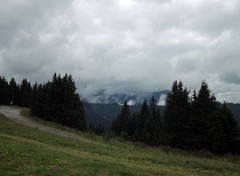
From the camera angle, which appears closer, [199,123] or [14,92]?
[199,123]

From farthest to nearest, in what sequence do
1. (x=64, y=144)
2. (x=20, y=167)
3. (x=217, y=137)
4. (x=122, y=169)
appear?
(x=217, y=137), (x=64, y=144), (x=122, y=169), (x=20, y=167)

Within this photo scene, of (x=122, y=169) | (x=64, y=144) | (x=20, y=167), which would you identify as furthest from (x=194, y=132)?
(x=20, y=167)

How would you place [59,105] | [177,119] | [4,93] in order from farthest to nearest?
[4,93]
[59,105]
[177,119]

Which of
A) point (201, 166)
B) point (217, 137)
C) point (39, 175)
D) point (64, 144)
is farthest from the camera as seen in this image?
point (217, 137)

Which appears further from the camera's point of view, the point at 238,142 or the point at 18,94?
the point at 18,94

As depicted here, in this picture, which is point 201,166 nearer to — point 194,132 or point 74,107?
point 194,132

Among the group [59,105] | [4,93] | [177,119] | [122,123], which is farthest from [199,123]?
[4,93]

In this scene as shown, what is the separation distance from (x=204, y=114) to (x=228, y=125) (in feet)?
14.5

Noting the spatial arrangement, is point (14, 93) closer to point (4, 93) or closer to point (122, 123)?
point (4, 93)

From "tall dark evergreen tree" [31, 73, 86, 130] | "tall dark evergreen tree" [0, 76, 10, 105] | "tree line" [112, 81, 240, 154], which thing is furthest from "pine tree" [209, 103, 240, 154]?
"tall dark evergreen tree" [0, 76, 10, 105]

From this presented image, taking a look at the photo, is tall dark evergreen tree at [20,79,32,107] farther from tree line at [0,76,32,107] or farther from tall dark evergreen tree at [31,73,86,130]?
tall dark evergreen tree at [31,73,86,130]

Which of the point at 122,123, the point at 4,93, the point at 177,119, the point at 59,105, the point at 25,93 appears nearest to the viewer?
the point at 177,119

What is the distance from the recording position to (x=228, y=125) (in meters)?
53.2

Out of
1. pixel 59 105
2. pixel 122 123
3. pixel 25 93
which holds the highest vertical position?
pixel 25 93
